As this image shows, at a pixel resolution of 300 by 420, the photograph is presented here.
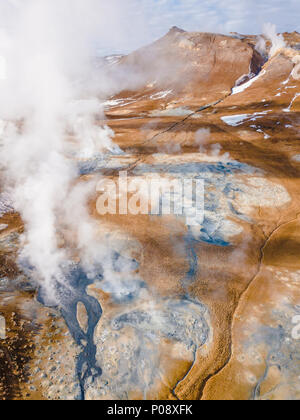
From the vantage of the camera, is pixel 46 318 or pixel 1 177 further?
pixel 1 177

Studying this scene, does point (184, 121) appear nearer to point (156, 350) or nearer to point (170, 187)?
point (170, 187)

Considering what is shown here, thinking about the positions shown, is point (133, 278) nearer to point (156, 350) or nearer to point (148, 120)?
point (156, 350)
